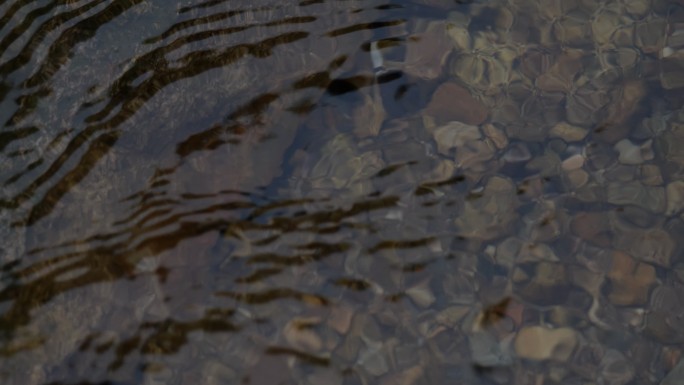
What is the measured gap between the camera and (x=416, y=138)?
3941 millimetres

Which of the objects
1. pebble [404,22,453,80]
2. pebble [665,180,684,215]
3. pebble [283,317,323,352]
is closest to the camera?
pebble [283,317,323,352]

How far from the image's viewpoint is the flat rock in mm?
4012

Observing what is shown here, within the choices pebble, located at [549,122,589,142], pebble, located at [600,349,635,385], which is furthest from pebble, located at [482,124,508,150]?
pebble, located at [600,349,635,385]

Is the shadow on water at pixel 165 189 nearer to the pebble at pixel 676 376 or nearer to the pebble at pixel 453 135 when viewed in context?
the pebble at pixel 453 135

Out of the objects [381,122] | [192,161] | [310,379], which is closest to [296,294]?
[310,379]

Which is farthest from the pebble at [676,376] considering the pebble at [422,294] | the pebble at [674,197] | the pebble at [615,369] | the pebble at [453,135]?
the pebble at [453,135]

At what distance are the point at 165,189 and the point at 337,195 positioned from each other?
848 millimetres

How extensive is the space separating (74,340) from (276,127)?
141cm

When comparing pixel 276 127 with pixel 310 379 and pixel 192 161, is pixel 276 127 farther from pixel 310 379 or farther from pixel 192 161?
pixel 310 379

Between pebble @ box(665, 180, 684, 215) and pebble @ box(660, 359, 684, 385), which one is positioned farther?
pebble @ box(665, 180, 684, 215)

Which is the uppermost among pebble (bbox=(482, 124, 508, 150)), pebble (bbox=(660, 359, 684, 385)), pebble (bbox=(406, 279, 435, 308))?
pebble (bbox=(482, 124, 508, 150))

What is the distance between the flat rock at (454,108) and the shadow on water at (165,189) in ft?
0.90

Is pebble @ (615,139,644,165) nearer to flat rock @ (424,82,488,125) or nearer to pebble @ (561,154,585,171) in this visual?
pebble @ (561,154,585,171)

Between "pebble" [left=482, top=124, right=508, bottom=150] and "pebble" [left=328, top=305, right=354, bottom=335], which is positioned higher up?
"pebble" [left=482, top=124, right=508, bottom=150]
